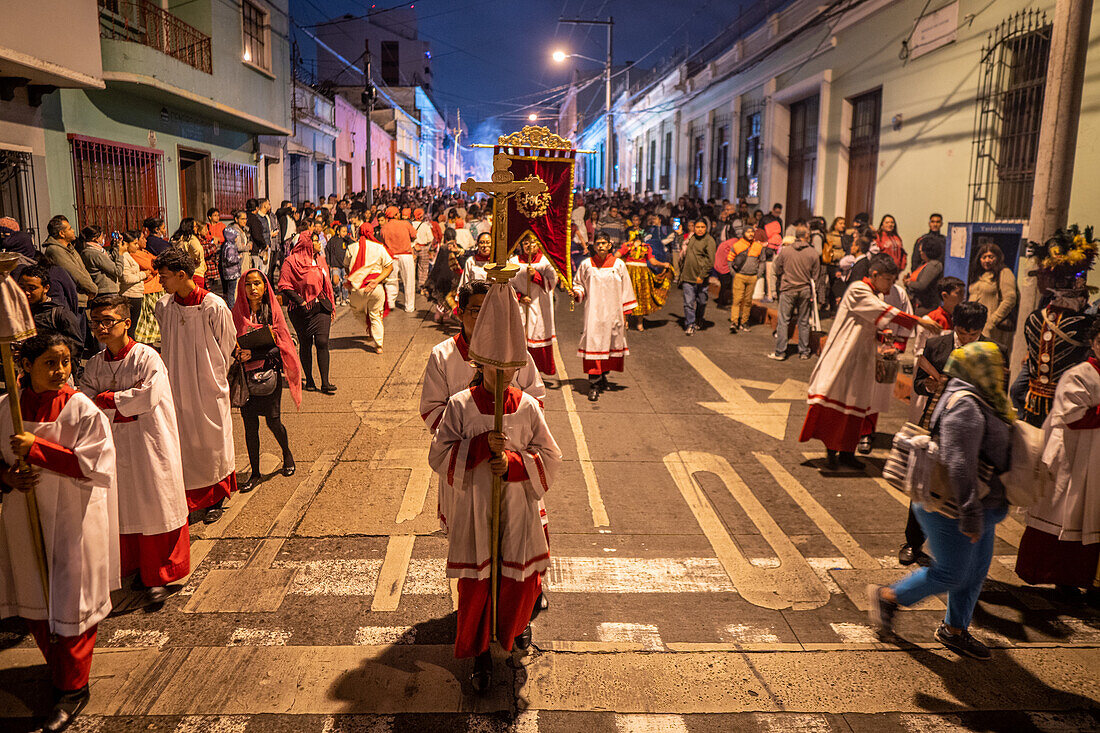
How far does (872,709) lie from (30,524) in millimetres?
4033

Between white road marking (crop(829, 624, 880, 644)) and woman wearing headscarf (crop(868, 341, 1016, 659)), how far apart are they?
38cm

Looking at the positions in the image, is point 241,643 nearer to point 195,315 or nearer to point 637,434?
point 195,315

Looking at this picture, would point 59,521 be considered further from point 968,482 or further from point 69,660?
point 968,482

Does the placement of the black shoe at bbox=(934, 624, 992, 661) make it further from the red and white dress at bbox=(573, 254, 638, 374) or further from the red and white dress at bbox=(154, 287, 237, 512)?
the red and white dress at bbox=(573, 254, 638, 374)

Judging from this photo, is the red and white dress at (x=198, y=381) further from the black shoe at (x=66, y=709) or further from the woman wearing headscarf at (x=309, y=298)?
the woman wearing headscarf at (x=309, y=298)

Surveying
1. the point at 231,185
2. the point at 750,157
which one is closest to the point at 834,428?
the point at 231,185

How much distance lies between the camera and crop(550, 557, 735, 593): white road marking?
522cm

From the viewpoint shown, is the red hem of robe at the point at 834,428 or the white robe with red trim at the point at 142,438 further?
the red hem of robe at the point at 834,428

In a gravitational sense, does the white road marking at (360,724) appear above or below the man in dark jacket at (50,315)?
below

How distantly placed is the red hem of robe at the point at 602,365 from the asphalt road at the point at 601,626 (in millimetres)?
2283

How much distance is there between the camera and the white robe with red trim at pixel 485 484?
13.0ft

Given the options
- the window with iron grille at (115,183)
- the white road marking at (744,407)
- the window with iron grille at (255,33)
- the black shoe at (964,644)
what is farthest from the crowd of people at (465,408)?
the window with iron grille at (255,33)

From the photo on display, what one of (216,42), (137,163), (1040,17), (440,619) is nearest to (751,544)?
(440,619)

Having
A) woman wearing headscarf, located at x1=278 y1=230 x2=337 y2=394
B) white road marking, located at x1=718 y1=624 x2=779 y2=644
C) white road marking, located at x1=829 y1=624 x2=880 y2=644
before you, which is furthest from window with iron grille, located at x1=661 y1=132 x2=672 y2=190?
white road marking, located at x1=718 y1=624 x2=779 y2=644
